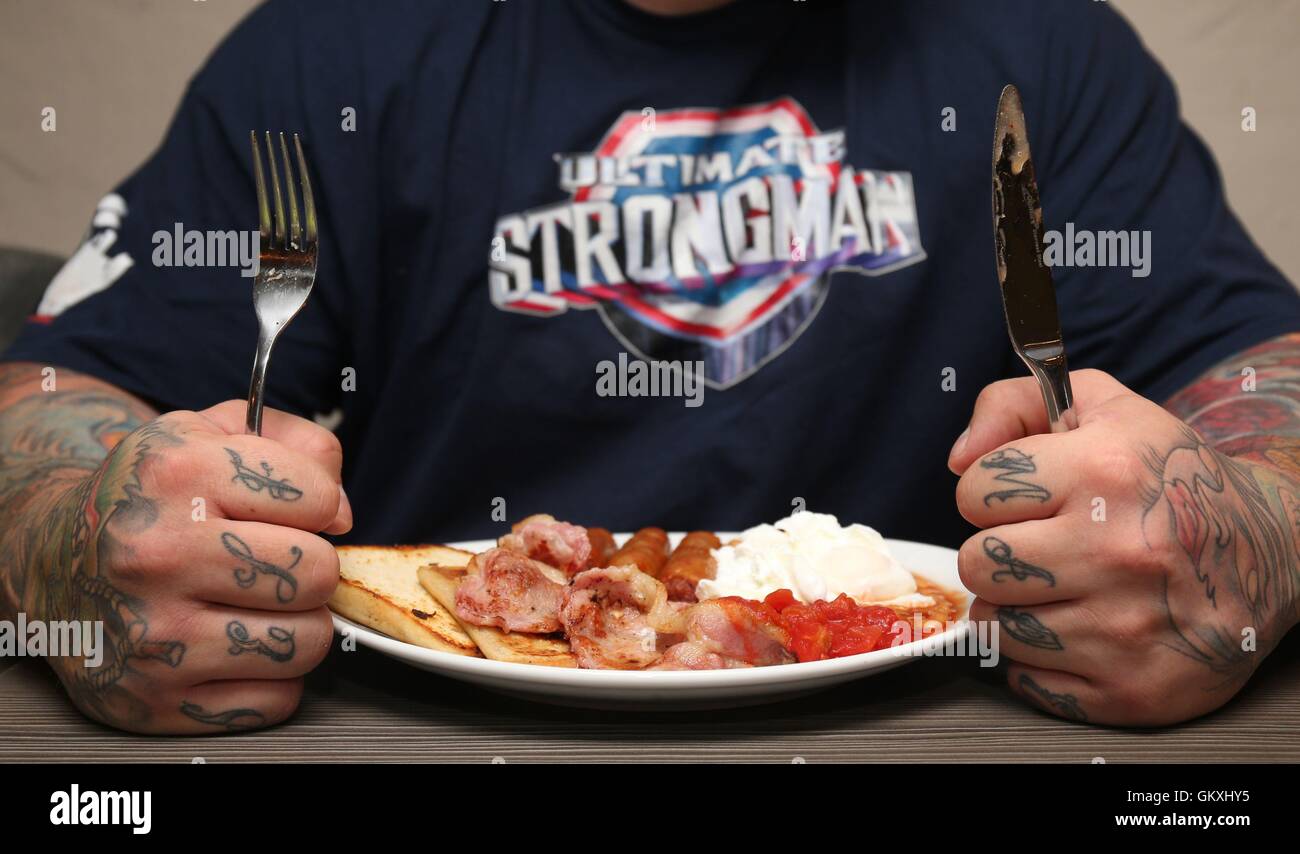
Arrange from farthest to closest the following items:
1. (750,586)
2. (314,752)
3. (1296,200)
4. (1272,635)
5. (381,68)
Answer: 1. (1296,200)
2. (381,68)
3. (750,586)
4. (1272,635)
5. (314,752)

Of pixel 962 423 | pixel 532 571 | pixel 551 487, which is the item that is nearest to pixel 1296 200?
pixel 962 423

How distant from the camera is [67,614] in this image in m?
0.91

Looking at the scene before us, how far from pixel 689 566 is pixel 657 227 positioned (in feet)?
2.45

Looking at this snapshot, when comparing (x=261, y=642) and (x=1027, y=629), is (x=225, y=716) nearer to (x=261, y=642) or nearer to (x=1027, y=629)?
(x=261, y=642)

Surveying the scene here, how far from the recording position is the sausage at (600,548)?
1.14 m

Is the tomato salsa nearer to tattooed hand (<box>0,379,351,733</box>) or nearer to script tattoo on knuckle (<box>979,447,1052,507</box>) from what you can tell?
script tattoo on knuckle (<box>979,447,1052,507</box>)

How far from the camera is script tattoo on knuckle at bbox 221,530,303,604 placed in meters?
0.82

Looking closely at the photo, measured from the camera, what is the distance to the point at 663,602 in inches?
36.0

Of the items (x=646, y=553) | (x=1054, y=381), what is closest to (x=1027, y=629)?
(x=1054, y=381)

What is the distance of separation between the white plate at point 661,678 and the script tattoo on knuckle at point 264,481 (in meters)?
0.13

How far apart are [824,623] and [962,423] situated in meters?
0.99

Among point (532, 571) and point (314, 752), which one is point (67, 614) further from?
point (532, 571)

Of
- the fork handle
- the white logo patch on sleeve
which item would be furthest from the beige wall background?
the fork handle

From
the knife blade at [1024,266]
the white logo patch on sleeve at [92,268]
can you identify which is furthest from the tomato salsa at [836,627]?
the white logo patch on sleeve at [92,268]
